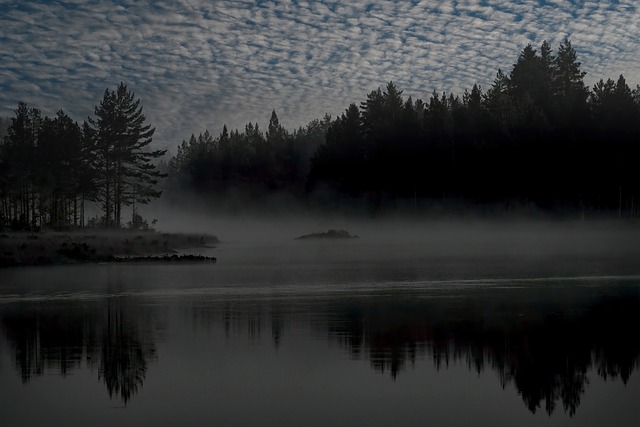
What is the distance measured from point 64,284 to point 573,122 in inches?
3282

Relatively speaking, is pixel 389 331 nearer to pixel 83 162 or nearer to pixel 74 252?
pixel 74 252

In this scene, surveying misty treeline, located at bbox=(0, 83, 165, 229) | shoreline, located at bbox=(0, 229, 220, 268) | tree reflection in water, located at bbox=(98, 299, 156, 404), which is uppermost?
misty treeline, located at bbox=(0, 83, 165, 229)

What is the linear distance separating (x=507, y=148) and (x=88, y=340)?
90.2m

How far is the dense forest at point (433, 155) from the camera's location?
9050cm

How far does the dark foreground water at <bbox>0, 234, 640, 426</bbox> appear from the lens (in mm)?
9227

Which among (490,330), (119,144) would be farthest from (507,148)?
(490,330)

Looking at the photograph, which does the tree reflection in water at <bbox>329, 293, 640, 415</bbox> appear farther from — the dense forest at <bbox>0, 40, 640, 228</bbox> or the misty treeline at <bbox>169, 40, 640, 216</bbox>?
the misty treeline at <bbox>169, 40, 640, 216</bbox>

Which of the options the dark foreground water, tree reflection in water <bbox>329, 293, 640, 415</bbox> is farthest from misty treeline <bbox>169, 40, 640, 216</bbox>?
tree reflection in water <bbox>329, 293, 640, 415</bbox>

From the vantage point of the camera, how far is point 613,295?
2142cm

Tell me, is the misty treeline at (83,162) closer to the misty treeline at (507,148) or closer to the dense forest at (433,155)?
the dense forest at (433,155)

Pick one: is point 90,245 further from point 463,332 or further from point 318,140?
point 318,140

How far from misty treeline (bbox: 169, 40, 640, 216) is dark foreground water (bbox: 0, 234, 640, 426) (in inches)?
2821

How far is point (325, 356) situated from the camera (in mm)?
12727

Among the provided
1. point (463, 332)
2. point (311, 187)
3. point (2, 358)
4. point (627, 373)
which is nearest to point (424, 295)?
point (463, 332)
